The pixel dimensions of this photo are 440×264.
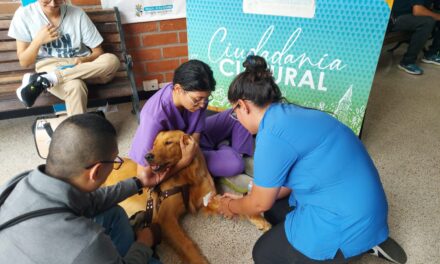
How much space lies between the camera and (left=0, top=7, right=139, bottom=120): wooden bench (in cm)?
212

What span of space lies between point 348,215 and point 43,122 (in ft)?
6.20

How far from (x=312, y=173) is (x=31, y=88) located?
1.73 m

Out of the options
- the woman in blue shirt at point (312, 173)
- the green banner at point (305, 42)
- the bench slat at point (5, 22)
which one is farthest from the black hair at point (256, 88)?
the bench slat at point (5, 22)

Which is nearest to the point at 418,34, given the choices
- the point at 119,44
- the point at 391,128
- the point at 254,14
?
the point at 391,128

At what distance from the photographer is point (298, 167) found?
43.8 inches

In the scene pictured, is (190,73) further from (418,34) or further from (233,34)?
(418,34)

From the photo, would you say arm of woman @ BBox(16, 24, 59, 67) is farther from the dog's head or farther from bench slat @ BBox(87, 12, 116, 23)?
the dog's head

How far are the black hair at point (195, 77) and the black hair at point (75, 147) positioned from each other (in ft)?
1.93

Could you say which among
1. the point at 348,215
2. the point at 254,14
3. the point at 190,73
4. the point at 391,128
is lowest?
the point at 391,128

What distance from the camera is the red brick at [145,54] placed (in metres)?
2.64

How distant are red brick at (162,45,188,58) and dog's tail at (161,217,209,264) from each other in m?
1.57

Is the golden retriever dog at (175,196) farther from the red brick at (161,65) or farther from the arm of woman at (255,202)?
the red brick at (161,65)

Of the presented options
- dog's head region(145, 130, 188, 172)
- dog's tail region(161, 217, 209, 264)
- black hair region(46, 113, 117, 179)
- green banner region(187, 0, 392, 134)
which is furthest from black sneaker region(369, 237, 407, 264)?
black hair region(46, 113, 117, 179)

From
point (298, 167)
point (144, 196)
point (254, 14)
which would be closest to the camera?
point (298, 167)
